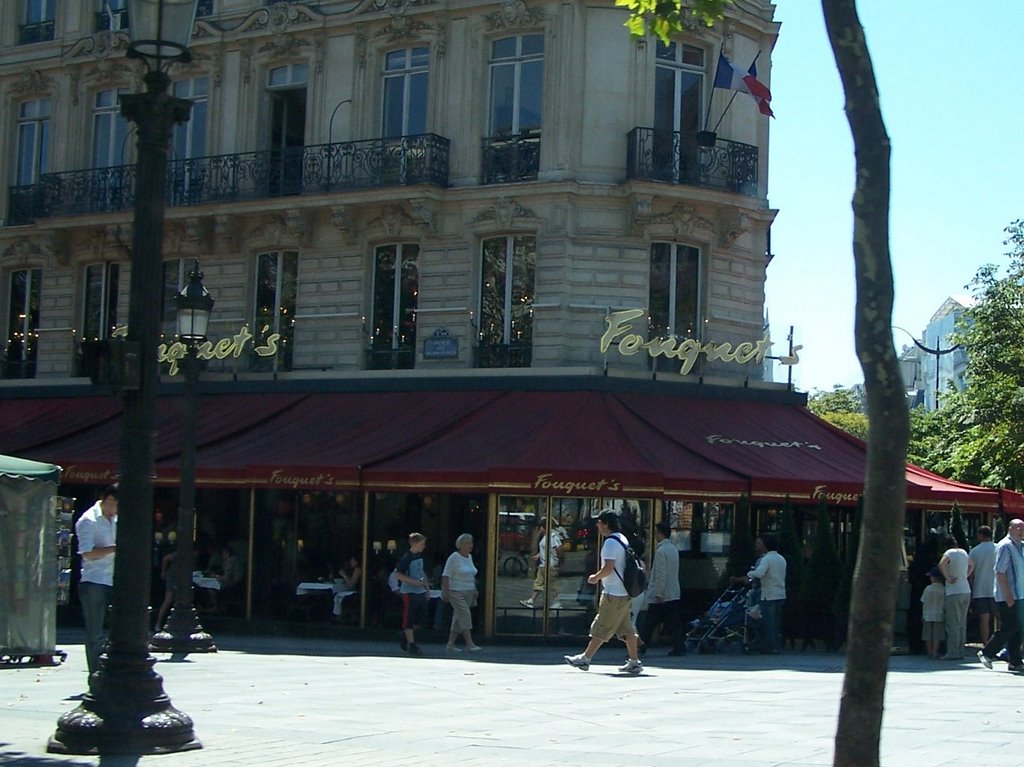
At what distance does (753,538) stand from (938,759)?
12.5 meters

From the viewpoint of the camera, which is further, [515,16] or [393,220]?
[393,220]

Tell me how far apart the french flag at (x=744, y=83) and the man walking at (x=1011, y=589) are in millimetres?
9248

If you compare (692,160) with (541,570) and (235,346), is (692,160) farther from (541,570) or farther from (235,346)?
(235,346)

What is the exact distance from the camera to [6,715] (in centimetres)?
1166

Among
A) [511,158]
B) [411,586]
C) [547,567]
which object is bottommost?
[411,586]

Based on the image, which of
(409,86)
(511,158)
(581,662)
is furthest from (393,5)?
(581,662)

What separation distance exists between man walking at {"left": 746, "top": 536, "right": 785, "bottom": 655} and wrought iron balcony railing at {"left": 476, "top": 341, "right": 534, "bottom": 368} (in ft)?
18.5

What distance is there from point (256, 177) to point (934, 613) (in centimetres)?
1400

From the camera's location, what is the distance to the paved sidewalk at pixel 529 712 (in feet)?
32.3

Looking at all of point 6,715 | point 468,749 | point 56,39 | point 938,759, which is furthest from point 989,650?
point 56,39

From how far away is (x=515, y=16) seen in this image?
24.9 metres

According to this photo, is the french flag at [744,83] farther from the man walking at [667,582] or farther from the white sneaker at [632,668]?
the white sneaker at [632,668]

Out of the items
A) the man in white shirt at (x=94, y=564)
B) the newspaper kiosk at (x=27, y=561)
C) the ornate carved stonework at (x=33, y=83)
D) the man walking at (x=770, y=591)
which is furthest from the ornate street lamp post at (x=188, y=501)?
the ornate carved stonework at (x=33, y=83)

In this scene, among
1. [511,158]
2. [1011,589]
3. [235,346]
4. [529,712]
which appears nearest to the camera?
[529,712]
